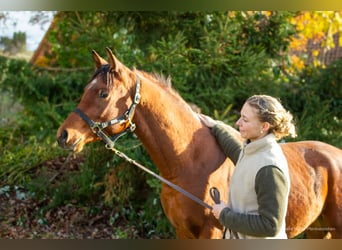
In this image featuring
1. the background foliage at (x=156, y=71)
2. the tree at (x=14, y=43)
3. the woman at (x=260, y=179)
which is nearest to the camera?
the woman at (x=260, y=179)

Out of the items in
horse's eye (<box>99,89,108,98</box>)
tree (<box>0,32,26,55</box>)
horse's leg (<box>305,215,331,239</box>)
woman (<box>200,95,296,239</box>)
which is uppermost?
tree (<box>0,32,26,55</box>)

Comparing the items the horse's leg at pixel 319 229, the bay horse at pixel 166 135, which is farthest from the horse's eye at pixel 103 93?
the horse's leg at pixel 319 229

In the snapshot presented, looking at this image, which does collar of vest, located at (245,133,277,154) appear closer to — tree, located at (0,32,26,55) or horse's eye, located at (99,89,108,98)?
horse's eye, located at (99,89,108,98)

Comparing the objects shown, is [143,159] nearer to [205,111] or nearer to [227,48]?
[205,111]

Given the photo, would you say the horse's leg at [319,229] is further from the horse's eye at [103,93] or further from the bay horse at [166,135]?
the horse's eye at [103,93]

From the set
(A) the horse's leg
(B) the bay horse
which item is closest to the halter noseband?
(B) the bay horse

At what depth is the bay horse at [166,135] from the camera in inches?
91.9

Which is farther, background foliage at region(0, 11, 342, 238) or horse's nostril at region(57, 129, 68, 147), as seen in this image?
background foliage at region(0, 11, 342, 238)

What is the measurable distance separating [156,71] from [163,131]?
1.84m

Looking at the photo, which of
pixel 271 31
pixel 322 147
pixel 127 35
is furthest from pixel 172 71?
pixel 322 147

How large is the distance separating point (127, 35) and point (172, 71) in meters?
0.77

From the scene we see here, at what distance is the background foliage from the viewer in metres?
4.19

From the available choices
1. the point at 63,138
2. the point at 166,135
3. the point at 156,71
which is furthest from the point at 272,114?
the point at 156,71

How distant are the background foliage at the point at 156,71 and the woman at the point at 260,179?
2.32 m
